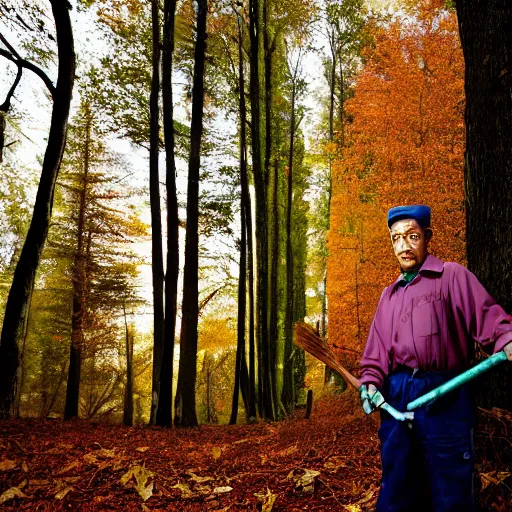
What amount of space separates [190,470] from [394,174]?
8.86 meters

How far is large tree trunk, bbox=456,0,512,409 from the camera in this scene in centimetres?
221

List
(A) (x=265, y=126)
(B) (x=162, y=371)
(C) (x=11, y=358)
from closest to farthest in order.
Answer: (C) (x=11, y=358) → (B) (x=162, y=371) → (A) (x=265, y=126)

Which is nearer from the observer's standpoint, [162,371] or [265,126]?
[162,371]

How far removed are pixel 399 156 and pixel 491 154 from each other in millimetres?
8604

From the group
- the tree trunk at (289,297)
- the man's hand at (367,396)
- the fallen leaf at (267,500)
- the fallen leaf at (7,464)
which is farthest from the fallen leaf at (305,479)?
the tree trunk at (289,297)

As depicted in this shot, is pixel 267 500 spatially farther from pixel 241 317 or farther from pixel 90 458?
pixel 241 317

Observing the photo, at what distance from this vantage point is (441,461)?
1677 mm

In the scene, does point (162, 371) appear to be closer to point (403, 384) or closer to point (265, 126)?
point (403, 384)

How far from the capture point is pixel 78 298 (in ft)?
47.6

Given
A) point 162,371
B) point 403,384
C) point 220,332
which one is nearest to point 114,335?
point 220,332

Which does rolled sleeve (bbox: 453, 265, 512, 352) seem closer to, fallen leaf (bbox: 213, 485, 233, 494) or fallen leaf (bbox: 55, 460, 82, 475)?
fallen leaf (bbox: 213, 485, 233, 494)

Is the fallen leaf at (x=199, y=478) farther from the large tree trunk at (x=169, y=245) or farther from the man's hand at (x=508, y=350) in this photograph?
the large tree trunk at (x=169, y=245)

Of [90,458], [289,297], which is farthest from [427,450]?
[289,297]

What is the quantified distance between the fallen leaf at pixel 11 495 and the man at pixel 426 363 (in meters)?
2.69
